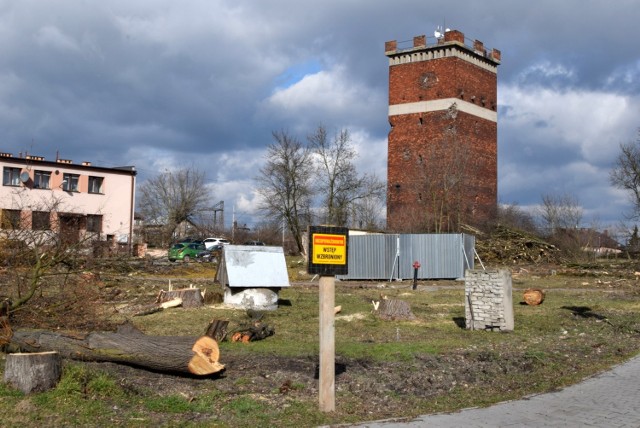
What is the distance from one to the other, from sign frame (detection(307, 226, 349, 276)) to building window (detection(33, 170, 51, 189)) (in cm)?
4892

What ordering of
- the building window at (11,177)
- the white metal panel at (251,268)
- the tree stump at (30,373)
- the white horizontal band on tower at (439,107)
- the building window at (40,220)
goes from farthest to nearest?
the white horizontal band on tower at (439,107)
the building window at (11,177)
the white metal panel at (251,268)
the building window at (40,220)
the tree stump at (30,373)

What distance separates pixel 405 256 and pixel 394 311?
17.8 meters

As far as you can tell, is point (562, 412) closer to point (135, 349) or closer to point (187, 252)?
point (135, 349)

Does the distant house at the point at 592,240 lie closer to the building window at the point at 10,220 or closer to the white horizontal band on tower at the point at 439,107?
the white horizontal band on tower at the point at 439,107

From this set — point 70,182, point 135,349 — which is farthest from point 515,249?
point 135,349

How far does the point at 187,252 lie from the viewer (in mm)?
46844

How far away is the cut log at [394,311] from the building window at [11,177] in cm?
4200

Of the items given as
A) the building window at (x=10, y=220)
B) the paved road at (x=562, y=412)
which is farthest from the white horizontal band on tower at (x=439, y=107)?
the paved road at (x=562, y=412)

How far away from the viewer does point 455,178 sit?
1970 inches

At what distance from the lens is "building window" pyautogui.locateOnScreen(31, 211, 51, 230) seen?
53.6 ft

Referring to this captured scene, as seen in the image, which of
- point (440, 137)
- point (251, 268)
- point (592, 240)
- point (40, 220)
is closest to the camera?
point (40, 220)

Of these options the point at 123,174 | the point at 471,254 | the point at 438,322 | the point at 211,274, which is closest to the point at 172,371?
the point at 438,322

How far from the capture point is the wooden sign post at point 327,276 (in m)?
7.44

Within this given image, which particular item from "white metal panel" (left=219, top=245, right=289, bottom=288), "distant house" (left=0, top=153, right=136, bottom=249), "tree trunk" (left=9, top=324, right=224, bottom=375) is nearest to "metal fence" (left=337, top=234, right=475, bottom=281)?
"white metal panel" (left=219, top=245, right=289, bottom=288)
